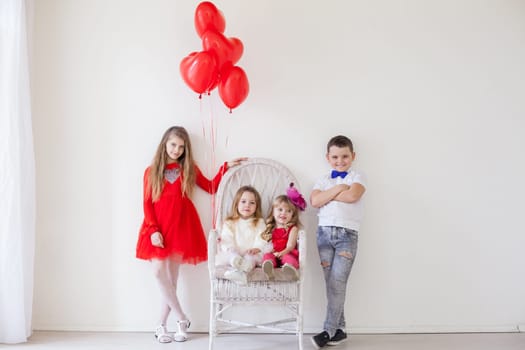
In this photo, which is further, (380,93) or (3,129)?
(380,93)

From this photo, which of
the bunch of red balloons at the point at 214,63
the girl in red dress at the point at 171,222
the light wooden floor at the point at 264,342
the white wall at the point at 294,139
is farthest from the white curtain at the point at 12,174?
the bunch of red balloons at the point at 214,63

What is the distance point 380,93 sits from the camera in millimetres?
3252

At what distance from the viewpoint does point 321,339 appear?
2900 mm

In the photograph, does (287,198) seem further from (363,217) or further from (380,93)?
(380,93)

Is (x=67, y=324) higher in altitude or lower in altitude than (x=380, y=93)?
lower

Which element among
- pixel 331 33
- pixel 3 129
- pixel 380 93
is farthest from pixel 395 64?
pixel 3 129

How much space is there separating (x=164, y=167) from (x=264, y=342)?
117cm

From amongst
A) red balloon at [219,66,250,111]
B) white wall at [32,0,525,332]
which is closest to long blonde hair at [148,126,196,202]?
white wall at [32,0,525,332]

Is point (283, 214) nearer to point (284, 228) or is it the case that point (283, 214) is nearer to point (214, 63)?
point (284, 228)

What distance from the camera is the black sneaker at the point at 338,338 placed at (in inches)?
117

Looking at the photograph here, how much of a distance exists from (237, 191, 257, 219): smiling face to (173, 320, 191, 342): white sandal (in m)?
0.72

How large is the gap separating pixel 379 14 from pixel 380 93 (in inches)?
19.4

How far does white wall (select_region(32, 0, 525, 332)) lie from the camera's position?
3.20m

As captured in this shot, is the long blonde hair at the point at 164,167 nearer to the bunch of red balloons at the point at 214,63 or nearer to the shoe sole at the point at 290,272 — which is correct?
the bunch of red balloons at the point at 214,63
